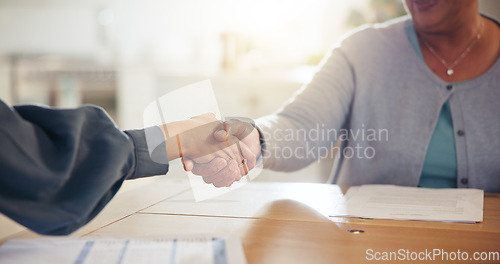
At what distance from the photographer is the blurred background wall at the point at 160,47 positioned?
258 cm

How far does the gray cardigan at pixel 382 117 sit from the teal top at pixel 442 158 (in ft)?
0.06

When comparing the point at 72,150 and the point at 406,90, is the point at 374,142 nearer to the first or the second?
the point at 406,90

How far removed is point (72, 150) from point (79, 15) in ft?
9.76

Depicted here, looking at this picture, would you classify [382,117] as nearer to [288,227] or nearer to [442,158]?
[442,158]

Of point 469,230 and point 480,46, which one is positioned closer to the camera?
point 469,230

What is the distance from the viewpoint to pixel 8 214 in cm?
52

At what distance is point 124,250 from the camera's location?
53 centimetres

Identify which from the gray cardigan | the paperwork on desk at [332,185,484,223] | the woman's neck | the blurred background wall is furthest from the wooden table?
the blurred background wall

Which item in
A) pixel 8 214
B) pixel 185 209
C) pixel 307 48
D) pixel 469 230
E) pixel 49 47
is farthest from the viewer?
pixel 49 47

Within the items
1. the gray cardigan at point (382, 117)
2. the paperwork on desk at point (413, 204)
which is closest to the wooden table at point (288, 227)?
the paperwork on desk at point (413, 204)

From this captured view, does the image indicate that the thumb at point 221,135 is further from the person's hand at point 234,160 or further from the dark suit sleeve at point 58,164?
the dark suit sleeve at point 58,164

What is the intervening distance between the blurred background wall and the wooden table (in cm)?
161

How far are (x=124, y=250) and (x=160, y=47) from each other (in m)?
2.49

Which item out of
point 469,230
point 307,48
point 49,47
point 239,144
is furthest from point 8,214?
point 49,47
